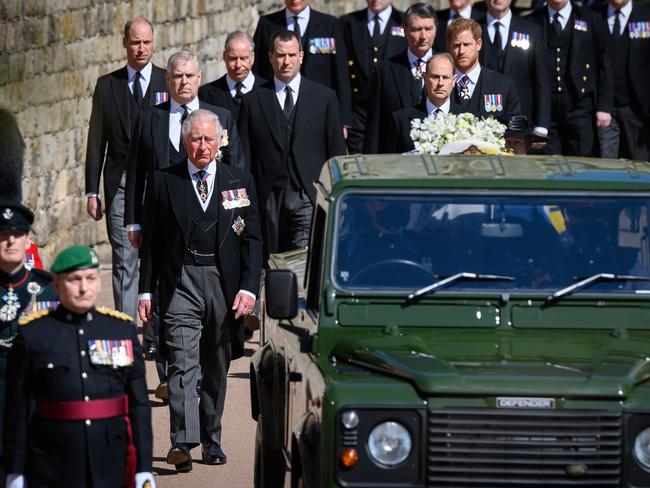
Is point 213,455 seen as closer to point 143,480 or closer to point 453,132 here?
point 453,132

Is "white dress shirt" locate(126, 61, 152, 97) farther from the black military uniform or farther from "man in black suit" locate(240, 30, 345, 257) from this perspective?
the black military uniform

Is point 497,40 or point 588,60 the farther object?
point 588,60

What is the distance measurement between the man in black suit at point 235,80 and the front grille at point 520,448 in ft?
23.7

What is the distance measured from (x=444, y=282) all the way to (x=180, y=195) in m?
3.21

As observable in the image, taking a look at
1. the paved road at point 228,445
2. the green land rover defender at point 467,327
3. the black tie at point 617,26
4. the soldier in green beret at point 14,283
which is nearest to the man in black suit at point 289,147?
Result: the paved road at point 228,445

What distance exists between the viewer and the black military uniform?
24.5 feet

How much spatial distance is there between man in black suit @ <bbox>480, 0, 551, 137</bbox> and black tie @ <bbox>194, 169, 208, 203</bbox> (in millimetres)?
5377

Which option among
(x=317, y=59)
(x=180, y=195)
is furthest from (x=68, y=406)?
(x=317, y=59)

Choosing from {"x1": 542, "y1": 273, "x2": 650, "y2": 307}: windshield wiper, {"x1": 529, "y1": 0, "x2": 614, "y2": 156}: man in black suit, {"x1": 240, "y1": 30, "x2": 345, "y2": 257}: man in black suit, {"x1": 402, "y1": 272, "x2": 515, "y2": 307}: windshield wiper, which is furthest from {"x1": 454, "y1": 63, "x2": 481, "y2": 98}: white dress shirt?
{"x1": 402, "y1": 272, "x2": 515, "y2": 307}: windshield wiper

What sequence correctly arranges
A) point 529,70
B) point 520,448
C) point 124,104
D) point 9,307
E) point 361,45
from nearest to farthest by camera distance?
point 520,448, point 9,307, point 124,104, point 529,70, point 361,45

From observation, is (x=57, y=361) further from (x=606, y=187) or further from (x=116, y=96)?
(x=116, y=96)

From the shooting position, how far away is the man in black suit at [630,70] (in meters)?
17.4

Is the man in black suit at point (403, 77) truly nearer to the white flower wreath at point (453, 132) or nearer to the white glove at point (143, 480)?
the white flower wreath at point (453, 132)

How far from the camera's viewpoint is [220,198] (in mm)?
10789
